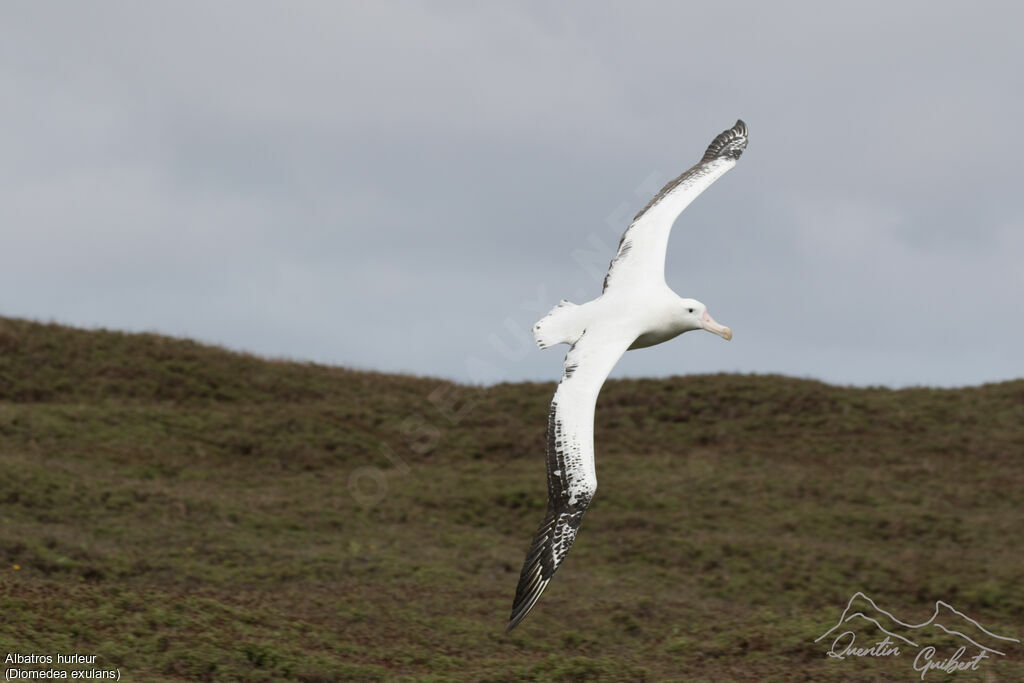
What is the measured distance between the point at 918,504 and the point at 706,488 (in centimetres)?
371

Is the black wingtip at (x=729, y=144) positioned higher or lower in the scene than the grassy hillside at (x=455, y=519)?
higher

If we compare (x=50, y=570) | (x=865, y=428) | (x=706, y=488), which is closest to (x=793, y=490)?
(x=706, y=488)

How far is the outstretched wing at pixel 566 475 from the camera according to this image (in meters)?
8.12

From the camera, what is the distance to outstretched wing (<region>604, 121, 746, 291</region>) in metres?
9.88

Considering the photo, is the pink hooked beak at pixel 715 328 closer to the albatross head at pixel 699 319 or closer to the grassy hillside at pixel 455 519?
the albatross head at pixel 699 319

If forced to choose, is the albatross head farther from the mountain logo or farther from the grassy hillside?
the mountain logo

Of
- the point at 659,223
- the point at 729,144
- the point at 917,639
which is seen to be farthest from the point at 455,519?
the point at 659,223

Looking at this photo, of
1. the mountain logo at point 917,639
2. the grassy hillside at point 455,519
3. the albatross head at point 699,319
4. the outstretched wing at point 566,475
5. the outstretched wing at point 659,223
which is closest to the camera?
the outstretched wing at point 566,475

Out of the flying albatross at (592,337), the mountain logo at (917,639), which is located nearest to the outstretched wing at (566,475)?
the flying albatross at (592,337)

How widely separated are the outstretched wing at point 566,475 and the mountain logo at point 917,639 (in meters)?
4.75

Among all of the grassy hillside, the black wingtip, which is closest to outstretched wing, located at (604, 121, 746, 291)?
the black wingtip

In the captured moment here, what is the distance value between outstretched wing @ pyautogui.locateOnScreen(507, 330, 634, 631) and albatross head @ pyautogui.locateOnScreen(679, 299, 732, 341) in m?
0.98

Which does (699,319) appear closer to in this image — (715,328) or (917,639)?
(715,328)

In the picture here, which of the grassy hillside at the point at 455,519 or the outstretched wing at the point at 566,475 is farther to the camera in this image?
the grassy hillside at the point at 455,519
